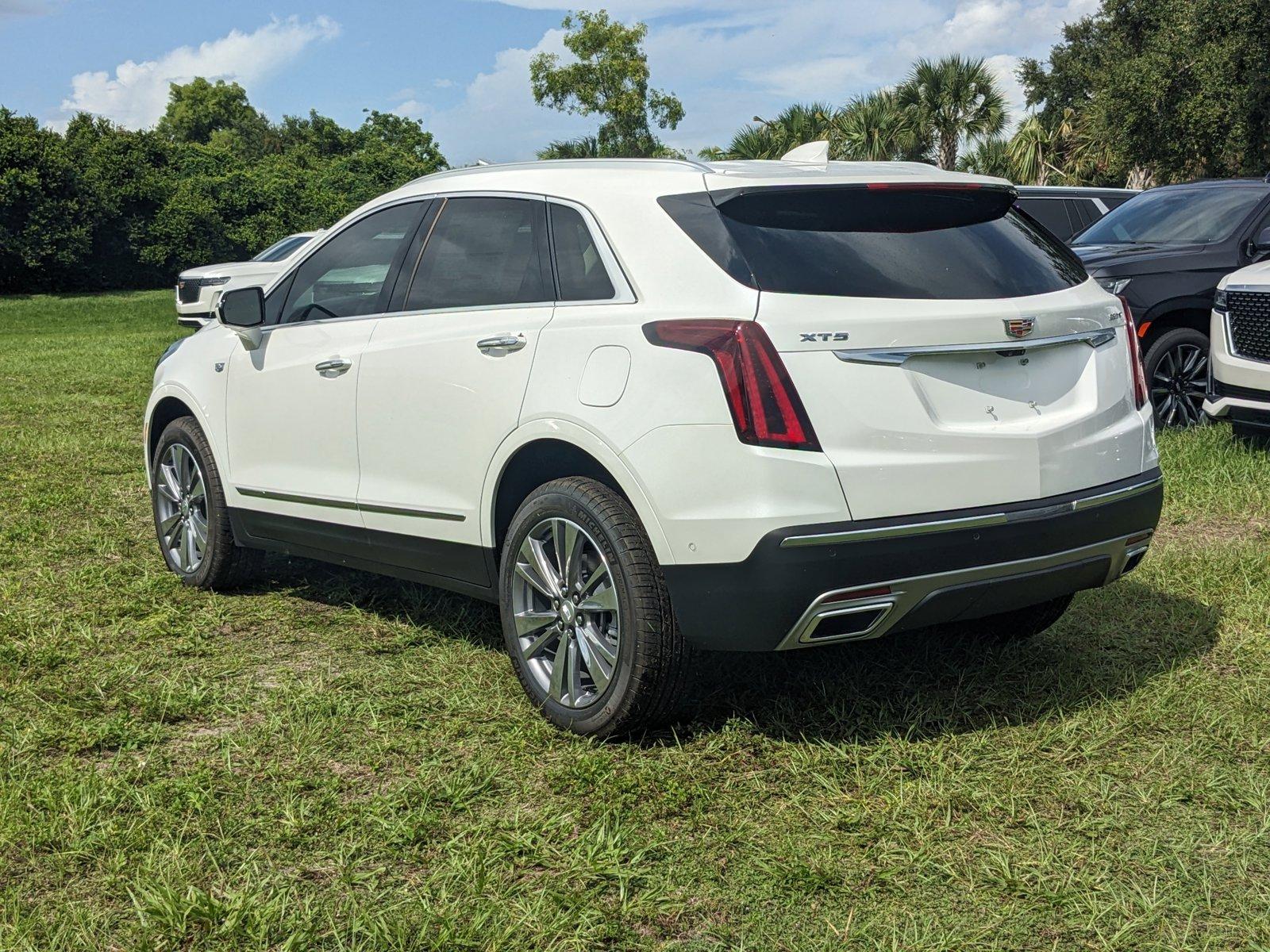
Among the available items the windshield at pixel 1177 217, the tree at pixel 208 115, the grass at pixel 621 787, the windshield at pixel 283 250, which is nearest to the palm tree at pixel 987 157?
the windshield at pixel 283 250

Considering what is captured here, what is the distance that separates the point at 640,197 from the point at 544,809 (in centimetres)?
184

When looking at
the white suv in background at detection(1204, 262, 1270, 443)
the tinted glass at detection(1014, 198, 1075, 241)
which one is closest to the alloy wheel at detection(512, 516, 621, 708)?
the white suv in background at detection(1204, 262, 1270, 443)

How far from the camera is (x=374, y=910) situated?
3104 millimetres

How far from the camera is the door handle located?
423cm

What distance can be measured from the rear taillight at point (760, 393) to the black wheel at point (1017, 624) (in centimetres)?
166

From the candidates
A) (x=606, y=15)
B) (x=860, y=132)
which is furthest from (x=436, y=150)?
(x=860, y=132)

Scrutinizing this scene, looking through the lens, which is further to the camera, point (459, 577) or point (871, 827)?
point (459, 577)

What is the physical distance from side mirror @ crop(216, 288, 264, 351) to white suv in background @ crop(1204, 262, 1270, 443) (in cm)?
563

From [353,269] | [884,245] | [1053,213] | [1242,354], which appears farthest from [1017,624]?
[1053,213]

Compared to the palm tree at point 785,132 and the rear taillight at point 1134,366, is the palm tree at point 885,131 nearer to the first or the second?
the palm tree at point 785,132

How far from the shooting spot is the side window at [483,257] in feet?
14.4

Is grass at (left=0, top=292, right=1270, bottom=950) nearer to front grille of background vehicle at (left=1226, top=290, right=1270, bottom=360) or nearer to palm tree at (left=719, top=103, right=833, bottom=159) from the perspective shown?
front grille of background vehicle at (left=1226, top=290, right=1270, bottom=360)

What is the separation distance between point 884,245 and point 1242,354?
5027mm

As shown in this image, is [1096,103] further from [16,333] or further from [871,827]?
[871,827]
